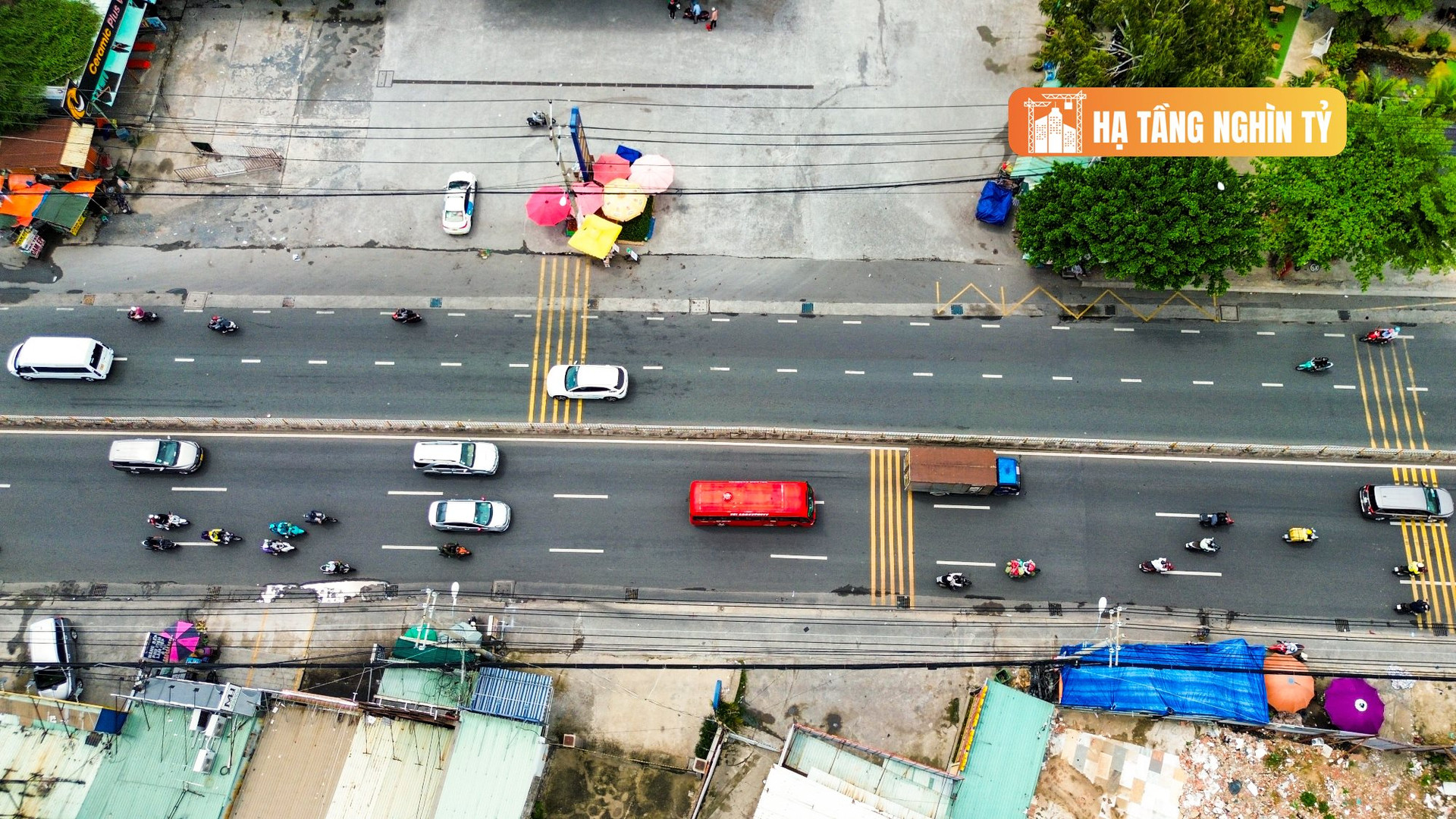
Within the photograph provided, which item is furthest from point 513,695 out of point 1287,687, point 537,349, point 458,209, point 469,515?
point 1287,687

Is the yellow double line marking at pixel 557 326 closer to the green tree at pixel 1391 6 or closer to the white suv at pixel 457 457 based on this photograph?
the white suv at pixel 457 457

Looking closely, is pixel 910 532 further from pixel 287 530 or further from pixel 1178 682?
pixel 287 530

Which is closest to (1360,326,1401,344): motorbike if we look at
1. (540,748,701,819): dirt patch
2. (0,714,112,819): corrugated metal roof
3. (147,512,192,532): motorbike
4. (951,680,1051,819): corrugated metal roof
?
(951,680,1051,819): corrugated metal roof

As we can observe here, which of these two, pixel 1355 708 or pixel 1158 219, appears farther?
pixel 1158 219

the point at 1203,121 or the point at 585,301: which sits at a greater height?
the point at 1203,121

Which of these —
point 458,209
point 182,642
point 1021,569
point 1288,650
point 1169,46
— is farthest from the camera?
point 458,209

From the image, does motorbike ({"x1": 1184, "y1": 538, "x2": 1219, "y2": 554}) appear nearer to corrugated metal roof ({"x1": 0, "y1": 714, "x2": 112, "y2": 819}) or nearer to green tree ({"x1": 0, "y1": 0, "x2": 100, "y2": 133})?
corrugated metal roof ({"x1": 0, "y1": 714, "x2": 112, "y2": 819})

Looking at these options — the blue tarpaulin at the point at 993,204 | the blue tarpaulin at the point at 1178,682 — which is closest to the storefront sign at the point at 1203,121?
the blue tarpaulin at the point at 993,204

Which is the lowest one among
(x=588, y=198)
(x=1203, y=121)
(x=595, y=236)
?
(x=595, y=236)
